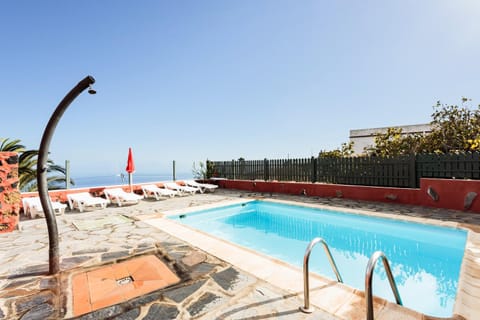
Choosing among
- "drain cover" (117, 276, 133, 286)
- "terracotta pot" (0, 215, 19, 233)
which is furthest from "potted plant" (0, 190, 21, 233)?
"drain cover" (117, 276, 133, 286)

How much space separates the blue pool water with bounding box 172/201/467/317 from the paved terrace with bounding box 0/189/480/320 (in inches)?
17.7

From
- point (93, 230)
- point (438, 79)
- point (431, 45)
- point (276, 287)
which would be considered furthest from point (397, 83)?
point (93, 230)

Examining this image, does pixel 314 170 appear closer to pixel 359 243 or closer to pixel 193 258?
pixel 359 243

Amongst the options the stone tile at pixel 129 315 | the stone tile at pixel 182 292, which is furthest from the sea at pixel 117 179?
the stone tile at pixel 129 315

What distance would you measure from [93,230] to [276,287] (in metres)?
5.00

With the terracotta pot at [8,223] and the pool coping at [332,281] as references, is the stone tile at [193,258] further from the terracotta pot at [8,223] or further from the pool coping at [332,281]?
the terracotta pot at [8,223]

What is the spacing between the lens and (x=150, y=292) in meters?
2.82

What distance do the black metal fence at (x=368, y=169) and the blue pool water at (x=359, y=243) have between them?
307 centimetres

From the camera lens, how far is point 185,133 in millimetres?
38688

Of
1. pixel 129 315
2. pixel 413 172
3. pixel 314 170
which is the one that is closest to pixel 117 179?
pixel 314 170

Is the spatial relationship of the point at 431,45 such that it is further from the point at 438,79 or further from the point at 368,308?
the point at 368,308

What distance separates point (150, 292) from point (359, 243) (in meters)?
5.05

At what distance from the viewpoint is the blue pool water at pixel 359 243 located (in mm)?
3622

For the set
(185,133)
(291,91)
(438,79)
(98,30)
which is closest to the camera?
(98,30)
